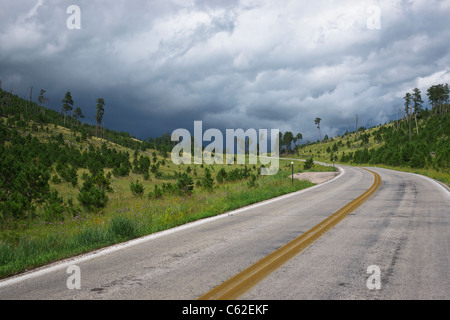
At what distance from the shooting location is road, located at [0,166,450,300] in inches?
143

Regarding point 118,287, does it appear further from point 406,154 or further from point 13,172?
point 406,154

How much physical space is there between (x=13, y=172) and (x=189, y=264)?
23527 mm

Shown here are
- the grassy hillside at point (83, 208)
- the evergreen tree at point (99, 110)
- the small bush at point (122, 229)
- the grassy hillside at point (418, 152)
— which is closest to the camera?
the grassy hillside at point (83, 208)

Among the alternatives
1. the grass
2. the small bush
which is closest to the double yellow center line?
the grass

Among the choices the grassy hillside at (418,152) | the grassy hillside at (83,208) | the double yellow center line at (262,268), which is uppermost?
the grassy hillside at (418,152)

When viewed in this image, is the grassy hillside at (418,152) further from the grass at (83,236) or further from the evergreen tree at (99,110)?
the evergreen tree at (99,110)

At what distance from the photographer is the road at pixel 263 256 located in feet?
11.9

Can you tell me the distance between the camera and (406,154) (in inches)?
1721

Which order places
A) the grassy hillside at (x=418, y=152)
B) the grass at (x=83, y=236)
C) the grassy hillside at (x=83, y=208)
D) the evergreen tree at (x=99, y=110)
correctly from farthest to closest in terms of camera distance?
the evergreen tree at (x=99, y=110), the grassy hillside at (x=418, y=152), the grassy hillside at (x=83, y=208), the grass at (x=83, y=236)

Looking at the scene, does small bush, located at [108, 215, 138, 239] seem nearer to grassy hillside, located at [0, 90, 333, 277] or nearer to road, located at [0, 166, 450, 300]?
grassy hillside, located at [0, 90, 333, 277]

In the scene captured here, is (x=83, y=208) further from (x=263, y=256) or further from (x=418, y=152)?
(x=418, y=152)

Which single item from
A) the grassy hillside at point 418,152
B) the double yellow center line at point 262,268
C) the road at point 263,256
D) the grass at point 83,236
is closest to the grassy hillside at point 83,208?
the grass at point 83,236

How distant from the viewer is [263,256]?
5031mm
